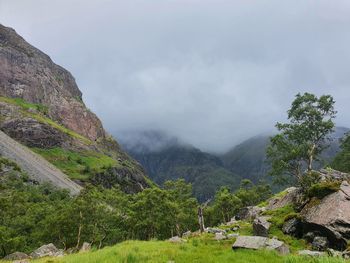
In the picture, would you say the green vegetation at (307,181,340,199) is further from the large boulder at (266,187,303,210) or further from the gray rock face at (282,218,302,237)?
the large boulder at (266,187,303,210)

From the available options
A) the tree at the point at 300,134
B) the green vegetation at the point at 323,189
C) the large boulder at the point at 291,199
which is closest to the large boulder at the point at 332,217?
the green vegetation at the point at 323,189

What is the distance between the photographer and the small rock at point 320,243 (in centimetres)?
3741

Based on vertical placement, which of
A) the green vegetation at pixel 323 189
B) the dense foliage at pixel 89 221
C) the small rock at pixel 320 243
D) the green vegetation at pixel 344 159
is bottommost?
the dense foliage at pixel 89 221

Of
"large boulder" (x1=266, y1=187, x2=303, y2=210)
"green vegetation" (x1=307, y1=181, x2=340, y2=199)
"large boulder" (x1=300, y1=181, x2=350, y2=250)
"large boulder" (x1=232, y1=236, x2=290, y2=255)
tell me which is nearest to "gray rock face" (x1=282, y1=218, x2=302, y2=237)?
"large boulder" (x1=300, y1=181, x2=350, y2=250)

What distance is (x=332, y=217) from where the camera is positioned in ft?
129

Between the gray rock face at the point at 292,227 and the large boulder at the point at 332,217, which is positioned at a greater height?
the large boulder at the point at 332,217

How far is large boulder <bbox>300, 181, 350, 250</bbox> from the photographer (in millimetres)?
37219

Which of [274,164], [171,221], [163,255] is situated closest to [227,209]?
[171,221]

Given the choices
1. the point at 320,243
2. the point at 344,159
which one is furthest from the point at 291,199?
the point at 344,159

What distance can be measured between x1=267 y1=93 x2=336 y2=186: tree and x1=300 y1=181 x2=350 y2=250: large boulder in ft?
107

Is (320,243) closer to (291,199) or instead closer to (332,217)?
(332,217)

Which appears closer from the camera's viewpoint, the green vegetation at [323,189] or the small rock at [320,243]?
the small rock at [320,243]

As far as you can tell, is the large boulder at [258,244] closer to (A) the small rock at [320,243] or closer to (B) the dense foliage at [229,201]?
(A) the small rock at [320,243]

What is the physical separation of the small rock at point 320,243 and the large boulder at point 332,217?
482mm
